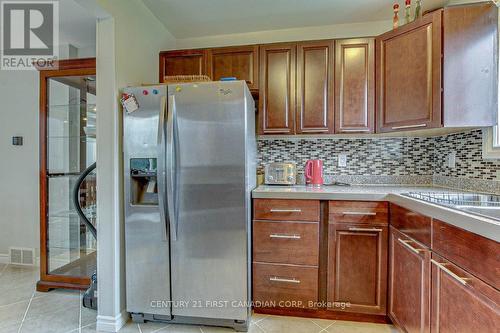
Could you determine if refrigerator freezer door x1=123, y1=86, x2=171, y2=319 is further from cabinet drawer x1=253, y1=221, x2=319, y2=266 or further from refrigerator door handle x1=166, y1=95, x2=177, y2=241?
cabinet drawer x1=253, y1=221, x2=319, y2=266

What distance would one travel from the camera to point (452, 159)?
82.0 inches

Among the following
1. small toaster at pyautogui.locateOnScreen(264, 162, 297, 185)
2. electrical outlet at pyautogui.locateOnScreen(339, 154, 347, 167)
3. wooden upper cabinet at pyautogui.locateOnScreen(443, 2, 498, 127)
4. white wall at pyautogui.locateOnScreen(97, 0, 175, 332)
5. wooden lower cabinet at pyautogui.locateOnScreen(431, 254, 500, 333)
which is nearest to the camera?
wooden lower cabinet at pyautogui.locateOnScreen(431, 254, 500, 333)

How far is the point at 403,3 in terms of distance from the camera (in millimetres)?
2139

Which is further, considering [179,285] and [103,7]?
[179,285]

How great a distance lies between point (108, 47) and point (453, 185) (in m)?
2.74

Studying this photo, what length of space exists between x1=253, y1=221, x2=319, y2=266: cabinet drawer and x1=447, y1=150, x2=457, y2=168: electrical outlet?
4.01ft

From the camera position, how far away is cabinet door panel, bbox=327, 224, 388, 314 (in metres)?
1.81

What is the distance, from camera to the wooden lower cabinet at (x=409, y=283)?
134cm

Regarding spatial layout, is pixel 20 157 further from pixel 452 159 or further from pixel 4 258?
pixel 452 159

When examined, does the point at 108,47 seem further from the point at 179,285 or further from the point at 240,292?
the point at 240,292

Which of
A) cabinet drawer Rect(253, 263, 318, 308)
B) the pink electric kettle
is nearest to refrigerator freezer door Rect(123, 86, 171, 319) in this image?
cabinet drawer Rect(253, 263, 318, 308)

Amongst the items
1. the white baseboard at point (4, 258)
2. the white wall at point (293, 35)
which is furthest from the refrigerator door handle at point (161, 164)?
the white baseboard at point (4, 258)

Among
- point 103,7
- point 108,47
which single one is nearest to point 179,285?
point 108,47

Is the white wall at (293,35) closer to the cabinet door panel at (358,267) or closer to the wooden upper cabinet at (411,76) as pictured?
the wooden upper cabinet at (411,76)
